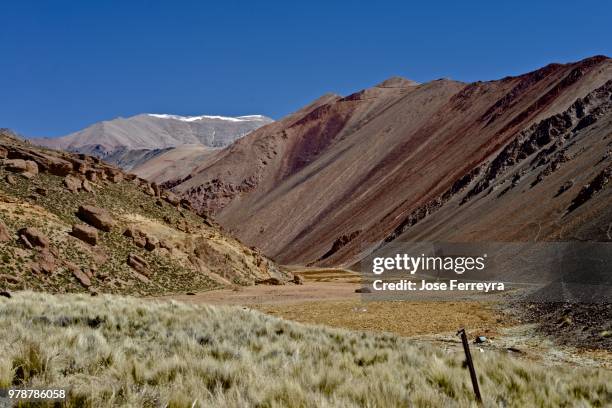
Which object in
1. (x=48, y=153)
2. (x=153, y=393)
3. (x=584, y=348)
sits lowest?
(x=584, y=348)

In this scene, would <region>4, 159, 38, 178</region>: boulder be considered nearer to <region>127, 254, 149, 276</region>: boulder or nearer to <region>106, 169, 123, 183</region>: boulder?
<region>106, 169, 123, 183</region>: boulder

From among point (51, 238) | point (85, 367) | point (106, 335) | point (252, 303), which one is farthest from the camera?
point (51, 238)

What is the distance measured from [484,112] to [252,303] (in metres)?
86.0

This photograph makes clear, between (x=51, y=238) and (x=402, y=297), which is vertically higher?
(x=51, y=238)

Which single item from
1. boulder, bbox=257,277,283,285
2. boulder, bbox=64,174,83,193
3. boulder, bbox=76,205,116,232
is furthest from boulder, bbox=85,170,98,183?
boulder, bbox=257,277,283,285

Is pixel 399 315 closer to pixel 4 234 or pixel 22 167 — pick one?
pixel 4 234

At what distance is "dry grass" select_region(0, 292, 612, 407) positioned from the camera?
5.32 metres

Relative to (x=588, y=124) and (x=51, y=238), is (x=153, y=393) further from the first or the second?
(x=588, y=124)

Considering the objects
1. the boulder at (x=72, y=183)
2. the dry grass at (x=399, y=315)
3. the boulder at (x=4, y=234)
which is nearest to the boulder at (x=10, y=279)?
the boulder at (x=4, y=234)

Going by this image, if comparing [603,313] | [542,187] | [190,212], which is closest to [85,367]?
[603,313]

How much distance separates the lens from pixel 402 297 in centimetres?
→ 3291

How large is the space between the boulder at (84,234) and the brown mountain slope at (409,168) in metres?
35.4

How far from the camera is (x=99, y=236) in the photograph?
37.6 m

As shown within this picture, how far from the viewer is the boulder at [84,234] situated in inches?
1390
